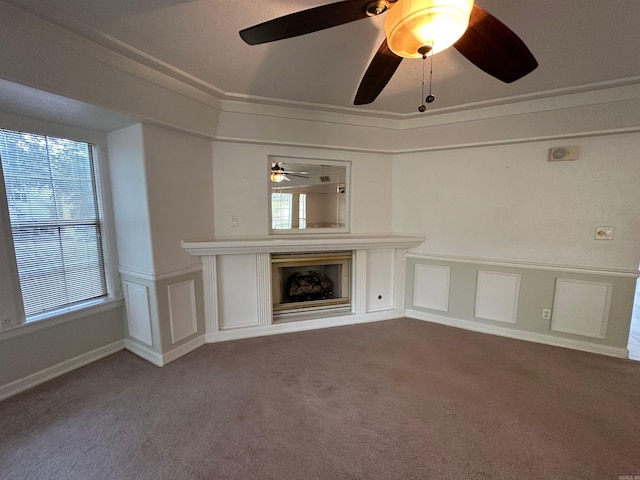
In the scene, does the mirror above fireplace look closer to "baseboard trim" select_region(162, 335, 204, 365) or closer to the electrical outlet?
"baseboard trim" select_region(162, 335, 204, 365)

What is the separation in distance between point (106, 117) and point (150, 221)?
81 cm

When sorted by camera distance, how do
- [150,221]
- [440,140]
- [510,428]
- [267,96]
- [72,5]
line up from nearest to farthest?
[72,5] < [510,428] < [150,221] < [267,96] < [440,140]

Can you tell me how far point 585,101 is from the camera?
7.41 feet

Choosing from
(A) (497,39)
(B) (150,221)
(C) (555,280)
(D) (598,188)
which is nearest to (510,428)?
(C) (555,280)

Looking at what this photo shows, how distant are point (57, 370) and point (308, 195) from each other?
→ 275 centimetres

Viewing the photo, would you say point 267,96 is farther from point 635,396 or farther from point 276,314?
point 635,396

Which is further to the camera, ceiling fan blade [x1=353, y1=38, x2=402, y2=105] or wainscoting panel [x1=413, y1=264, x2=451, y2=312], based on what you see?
wainscoting panel [x1=413, y1=264, x2=451, y2=312]

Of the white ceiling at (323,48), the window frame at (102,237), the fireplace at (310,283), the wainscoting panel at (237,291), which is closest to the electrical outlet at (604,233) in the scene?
the white ceiling at (323,48)

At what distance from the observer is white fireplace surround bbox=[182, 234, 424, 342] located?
265 cm

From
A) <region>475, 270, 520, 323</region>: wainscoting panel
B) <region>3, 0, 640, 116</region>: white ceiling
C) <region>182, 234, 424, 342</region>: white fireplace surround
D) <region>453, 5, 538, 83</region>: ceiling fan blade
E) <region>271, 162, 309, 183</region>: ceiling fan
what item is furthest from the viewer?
<region>271, 162, 309, 183</region>: ceiling fan

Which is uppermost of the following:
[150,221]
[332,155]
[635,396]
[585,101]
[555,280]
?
[585,101]

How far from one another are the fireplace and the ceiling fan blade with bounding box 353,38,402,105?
1.81 meters

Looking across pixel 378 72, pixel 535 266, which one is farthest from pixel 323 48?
pixel 535 266

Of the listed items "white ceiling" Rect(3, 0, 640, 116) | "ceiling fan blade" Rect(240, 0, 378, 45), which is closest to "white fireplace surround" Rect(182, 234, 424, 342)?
"white ceiling" Rect(3, 0, 640, 116)
